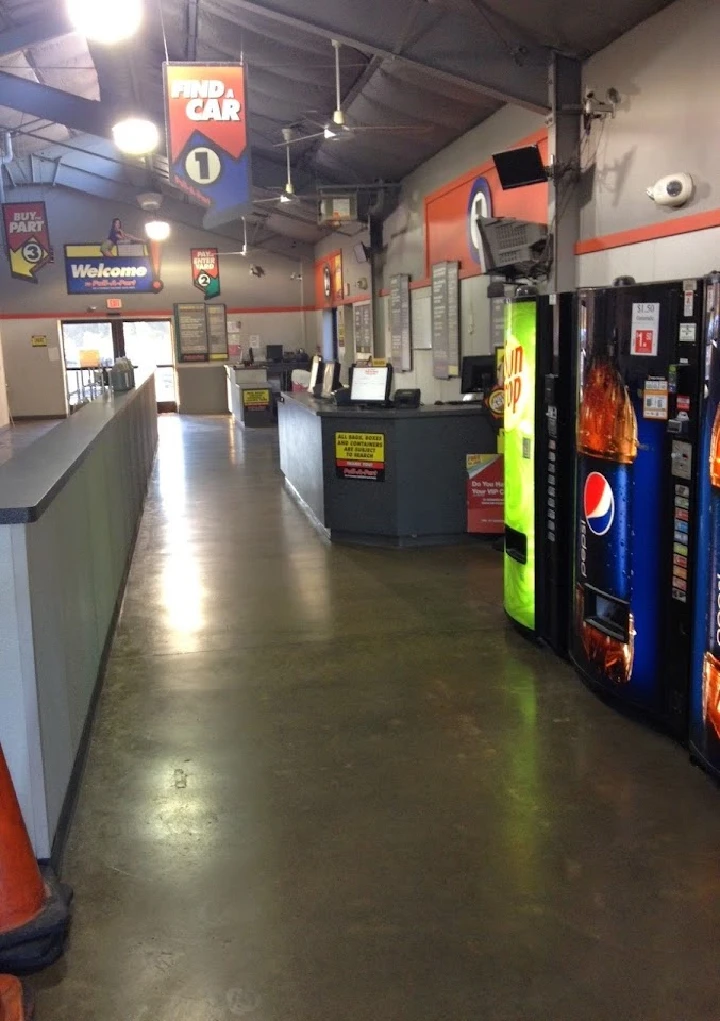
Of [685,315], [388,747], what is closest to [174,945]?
[388,747]

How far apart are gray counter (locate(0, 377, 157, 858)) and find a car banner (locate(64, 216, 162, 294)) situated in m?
15.4

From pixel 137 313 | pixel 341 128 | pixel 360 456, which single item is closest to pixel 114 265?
pixel 137 313

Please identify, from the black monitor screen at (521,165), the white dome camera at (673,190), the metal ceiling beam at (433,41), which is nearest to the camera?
the white dome camera at (673,190)

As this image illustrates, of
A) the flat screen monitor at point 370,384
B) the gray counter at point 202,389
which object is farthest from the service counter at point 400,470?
the gray counter at point 202,389

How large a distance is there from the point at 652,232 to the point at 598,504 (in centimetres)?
291

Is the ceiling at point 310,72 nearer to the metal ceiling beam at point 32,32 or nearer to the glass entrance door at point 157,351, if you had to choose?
the metal ceiling beam at point 32,32

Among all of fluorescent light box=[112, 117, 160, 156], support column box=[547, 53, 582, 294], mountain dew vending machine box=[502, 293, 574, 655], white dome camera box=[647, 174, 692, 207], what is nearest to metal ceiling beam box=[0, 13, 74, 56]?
fluorescent light box=[112, 117, 160, 156]

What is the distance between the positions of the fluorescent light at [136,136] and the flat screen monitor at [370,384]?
3.35 meters

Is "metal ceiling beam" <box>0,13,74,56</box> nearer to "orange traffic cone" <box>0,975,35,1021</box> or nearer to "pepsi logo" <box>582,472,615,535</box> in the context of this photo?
"pepsi logo" <box>582,472,615,535</box>

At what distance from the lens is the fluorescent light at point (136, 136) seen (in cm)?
873

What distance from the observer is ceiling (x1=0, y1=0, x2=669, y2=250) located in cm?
673

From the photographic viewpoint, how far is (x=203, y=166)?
7.04 meters

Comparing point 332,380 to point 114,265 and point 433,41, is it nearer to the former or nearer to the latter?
point 433,41

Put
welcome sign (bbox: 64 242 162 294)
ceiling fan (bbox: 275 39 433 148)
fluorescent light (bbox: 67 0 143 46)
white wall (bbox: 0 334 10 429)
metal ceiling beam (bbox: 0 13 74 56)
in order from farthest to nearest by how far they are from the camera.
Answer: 1. welcome sign (bbox: 64 242 162 294)
2. white wall (bbox: 0 334 10 429)
3. metal ceiling beam (bbox: 0 13 74 56)
4. ceiling fan (bbox: 275 39 433 148)
5. fluorescent light (bbox: 67 0 143 46)
